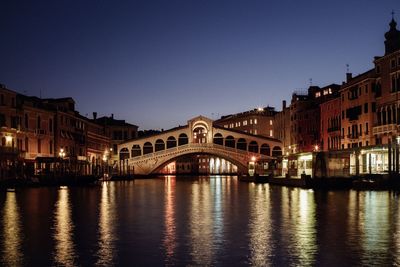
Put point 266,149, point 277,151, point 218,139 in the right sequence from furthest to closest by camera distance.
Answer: point 266,149
point 277,151
point 218,139

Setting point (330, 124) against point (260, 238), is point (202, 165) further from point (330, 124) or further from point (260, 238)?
point (260, 238)

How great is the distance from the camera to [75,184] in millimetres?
56812

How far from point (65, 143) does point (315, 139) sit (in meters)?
30.9

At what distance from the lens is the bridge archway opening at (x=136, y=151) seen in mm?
100387

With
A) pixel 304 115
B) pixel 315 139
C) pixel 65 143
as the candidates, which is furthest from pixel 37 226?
pixel 304 115

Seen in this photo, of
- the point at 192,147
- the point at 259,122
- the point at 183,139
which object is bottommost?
the point at 192,147

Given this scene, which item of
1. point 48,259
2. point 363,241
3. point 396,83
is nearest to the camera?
point 48,259

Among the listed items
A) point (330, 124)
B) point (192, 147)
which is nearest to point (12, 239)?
point (330, 124)

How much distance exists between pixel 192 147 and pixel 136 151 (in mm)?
11268

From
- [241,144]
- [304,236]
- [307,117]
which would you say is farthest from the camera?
[241,144]

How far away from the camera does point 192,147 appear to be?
93.9 metres

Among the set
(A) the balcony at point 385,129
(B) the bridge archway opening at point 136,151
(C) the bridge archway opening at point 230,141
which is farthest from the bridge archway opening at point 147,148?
(A) the balcony at point 385,129

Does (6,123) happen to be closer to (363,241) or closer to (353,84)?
(353,84)

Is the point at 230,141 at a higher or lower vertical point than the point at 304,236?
higher
